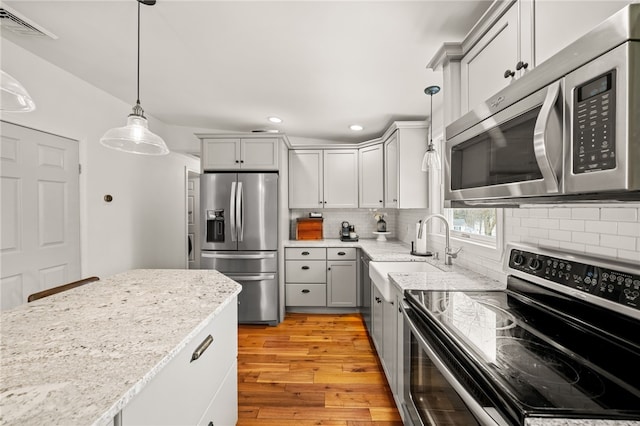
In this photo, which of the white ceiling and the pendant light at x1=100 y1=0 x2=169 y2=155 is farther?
the white ceiling

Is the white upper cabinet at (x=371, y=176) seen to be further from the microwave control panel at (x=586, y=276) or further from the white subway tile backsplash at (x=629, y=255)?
the white subway tile backsplash at (x=629, y=255)

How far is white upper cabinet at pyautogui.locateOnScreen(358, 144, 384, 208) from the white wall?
8.47ft

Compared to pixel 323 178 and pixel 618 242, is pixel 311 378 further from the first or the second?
pixel 323 178

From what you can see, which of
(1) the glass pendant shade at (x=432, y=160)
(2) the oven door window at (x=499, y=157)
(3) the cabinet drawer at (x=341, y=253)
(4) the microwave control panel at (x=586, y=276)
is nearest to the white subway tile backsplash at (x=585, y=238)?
(4) the microwave control panel at (x=586, y=276)

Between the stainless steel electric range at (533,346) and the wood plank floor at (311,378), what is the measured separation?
71cm

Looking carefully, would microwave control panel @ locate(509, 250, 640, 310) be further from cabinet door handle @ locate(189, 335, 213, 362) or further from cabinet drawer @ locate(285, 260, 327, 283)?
cabinet drawer @ locate(285, 260, 327, 283)

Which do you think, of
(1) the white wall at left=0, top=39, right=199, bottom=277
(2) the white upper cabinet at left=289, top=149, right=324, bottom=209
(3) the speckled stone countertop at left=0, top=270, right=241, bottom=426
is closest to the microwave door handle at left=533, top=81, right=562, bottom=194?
(3) the speckled stone countertop at left=0, top=270, right=241, bottom=426

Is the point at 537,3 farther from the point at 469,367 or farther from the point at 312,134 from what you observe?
the point at 312,134

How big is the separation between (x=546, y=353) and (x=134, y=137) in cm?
196

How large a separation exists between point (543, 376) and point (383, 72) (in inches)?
86.4

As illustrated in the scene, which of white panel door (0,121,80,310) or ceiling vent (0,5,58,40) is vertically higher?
ceiling vent (0,5,58,40)

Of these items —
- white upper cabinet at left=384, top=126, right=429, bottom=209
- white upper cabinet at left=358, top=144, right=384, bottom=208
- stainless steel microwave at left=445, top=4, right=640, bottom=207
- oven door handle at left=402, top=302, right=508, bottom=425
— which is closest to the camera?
stainless steel microwave at left=445, top=4, right=640, bottom=207

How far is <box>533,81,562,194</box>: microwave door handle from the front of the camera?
2.62 feet

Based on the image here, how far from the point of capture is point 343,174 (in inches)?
160
